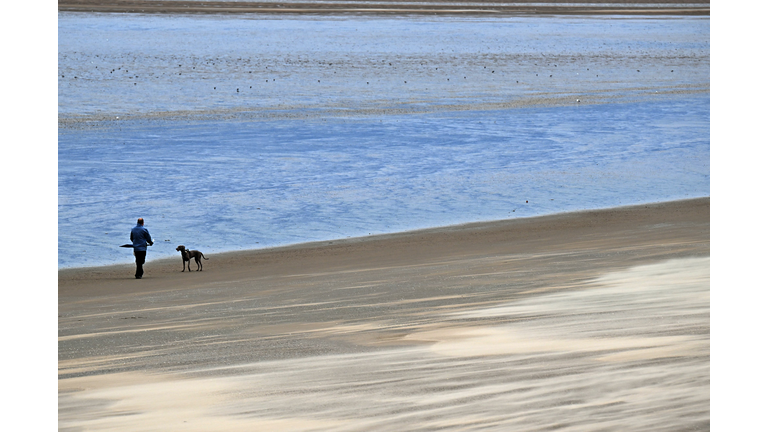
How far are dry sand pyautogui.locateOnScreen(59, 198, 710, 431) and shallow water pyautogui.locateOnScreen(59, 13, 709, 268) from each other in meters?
2.86

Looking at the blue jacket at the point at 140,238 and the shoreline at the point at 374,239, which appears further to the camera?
the shoreline at the point at 374,239

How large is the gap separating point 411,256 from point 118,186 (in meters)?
5.66

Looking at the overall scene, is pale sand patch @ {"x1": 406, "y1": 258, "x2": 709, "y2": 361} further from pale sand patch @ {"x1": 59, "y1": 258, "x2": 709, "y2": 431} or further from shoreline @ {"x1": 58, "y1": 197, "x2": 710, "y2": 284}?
shoreline @ {"x1": 58, "y1": 197, "x2": 710, "y2": 284}

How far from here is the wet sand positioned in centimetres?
5291

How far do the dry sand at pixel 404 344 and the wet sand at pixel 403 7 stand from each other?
44.2 m

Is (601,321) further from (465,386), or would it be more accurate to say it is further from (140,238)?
(140,238)

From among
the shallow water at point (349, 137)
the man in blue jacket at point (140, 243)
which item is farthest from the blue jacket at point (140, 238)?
the shallow water at point (349, 137)

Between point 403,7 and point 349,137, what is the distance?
4086 centimetres

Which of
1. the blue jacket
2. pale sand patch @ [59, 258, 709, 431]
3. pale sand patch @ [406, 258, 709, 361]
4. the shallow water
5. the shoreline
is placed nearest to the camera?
pale sand patch @ [59, 258, 709, 431]

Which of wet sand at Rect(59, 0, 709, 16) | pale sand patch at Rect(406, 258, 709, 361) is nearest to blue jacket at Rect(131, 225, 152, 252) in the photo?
pale sand patch at Rect(406, 258, 709, 361)

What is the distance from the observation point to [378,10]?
55.6m

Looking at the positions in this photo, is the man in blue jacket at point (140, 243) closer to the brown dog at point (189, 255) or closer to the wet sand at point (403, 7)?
the brown dog at point (189, 255)

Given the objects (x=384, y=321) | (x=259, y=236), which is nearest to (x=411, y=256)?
(x=259, y=236)

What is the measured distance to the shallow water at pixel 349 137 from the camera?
13055mm
